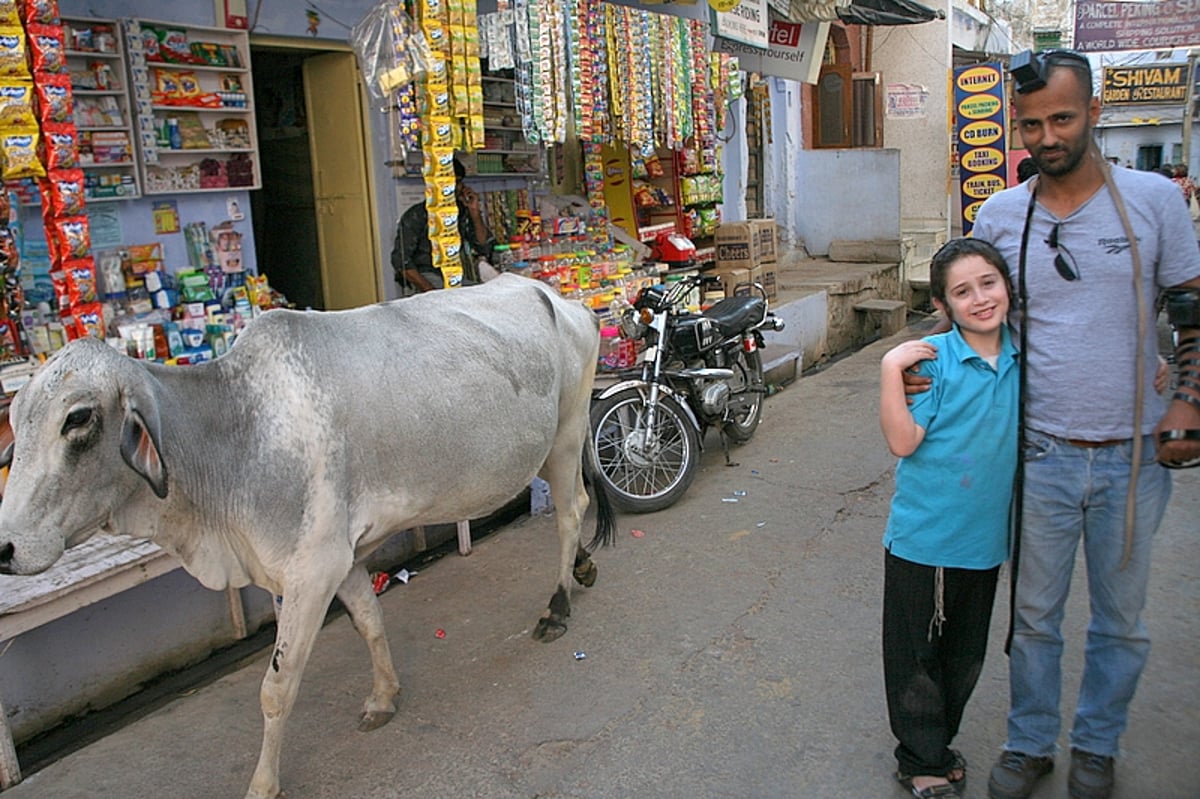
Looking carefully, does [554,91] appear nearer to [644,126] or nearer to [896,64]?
[644,126]

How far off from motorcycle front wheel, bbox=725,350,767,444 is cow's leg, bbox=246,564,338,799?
3.88m

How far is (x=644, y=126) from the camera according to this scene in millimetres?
6883

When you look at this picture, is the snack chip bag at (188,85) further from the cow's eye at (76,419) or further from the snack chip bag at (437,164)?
the cow's eye at (76,419)

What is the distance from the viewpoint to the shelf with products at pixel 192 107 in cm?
572

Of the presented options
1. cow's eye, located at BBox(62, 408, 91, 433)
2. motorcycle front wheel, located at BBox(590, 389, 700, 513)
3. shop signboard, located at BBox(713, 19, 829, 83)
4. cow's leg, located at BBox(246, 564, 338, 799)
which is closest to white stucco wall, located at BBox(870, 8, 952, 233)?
shop signboard, located at BBox(713, 19, 829, 83)

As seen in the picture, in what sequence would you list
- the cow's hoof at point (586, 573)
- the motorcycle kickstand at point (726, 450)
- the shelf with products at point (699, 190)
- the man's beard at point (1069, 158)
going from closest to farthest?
the man's beard at point (1069, 158) < the cow's hoof at point (586, 573) < the motorcycle kickstand at point (726, 450) < the shelf with products at point (699, 190)

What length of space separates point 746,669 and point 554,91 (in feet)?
11.9

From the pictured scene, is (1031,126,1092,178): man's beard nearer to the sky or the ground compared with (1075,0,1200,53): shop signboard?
nearer to the ground

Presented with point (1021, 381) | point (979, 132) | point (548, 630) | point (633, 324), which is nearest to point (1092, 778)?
point (1021, 381)

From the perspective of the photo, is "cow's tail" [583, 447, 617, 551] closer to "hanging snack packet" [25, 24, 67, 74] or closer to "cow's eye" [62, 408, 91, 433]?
"cow's eye" [62, 408, 91, 433]

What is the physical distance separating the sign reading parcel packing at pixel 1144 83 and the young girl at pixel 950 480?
2384 centimetres

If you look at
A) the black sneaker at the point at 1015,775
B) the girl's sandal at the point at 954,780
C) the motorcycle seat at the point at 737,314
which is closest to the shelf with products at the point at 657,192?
the motorcycle seat at the point at 737,314

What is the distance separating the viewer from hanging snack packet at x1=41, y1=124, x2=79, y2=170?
402 centimetres

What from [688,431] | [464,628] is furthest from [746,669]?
[688,431]
